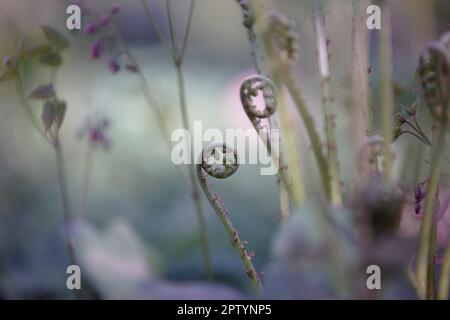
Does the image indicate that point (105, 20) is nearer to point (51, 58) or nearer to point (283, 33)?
point (51, 58)

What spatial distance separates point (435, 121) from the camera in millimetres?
613

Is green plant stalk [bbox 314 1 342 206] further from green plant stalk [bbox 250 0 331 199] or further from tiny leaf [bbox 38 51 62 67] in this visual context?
tiny leaf [bbox 38 51 62 67]

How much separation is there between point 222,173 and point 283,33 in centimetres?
14

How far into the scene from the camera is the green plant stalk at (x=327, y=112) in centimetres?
62

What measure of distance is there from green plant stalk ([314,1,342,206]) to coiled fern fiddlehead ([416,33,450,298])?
8 cm

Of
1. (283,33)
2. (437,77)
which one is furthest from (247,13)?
(437,77)

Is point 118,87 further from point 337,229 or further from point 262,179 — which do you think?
point 337,229

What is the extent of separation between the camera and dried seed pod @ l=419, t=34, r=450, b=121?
1.78 feet

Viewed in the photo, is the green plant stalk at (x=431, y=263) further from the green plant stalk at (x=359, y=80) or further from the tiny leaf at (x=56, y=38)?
the tiny leaf at (x=56, y=38)

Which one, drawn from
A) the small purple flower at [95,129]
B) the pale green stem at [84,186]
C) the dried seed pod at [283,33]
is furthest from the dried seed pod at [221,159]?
the pale green stem at [84,186]

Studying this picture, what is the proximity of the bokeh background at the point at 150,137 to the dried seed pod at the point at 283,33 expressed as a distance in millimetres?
131

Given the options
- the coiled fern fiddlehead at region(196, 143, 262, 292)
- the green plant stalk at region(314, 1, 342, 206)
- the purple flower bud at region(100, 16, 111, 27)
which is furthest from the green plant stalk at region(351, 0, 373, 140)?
the purple flower bud at region(100, 16, 111, 27)
